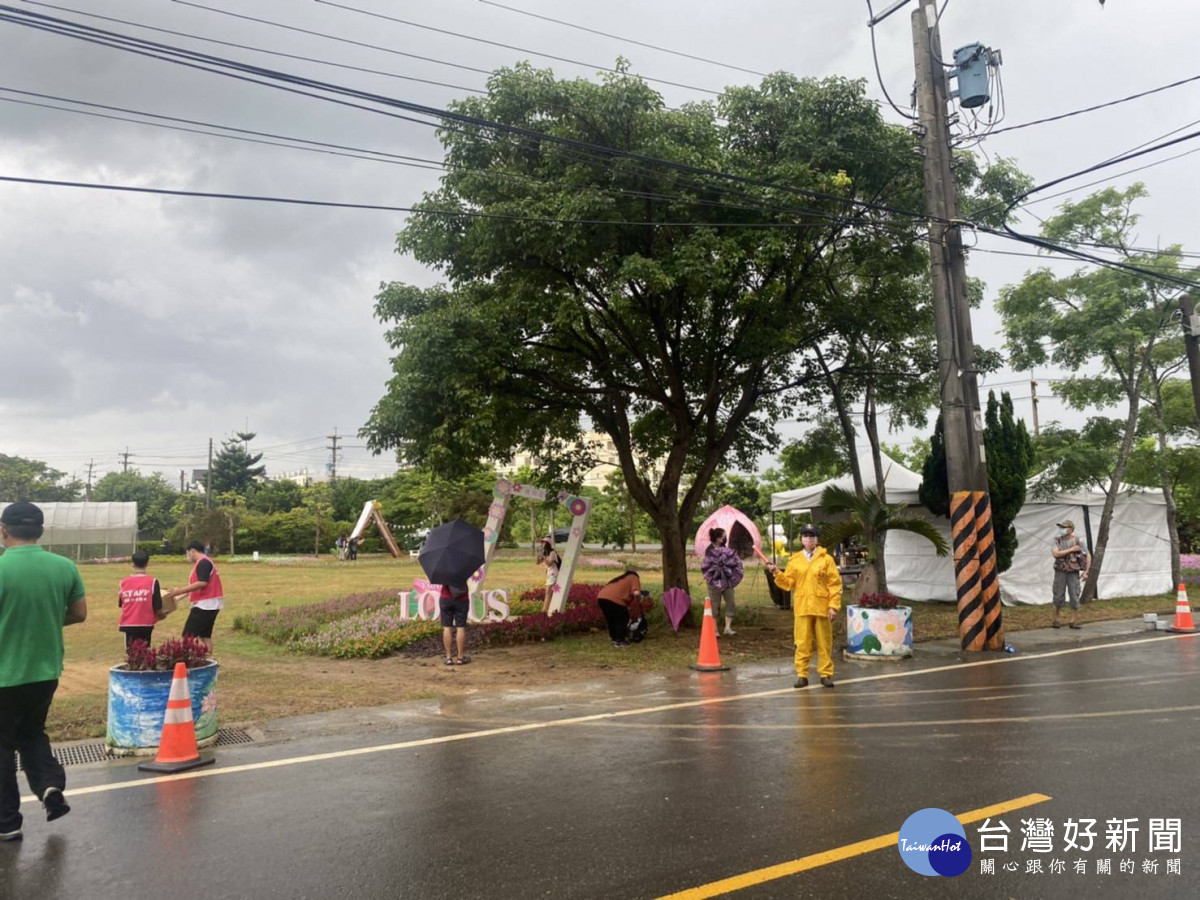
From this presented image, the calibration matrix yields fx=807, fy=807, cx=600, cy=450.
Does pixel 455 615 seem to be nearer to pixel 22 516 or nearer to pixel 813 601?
pixel 813 601

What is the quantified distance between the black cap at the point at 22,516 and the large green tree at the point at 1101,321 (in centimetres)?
1824

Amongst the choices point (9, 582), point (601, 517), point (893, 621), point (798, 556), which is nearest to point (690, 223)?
point (798, 556)

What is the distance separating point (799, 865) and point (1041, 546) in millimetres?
17283

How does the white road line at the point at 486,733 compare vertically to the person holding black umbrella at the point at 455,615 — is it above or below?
below

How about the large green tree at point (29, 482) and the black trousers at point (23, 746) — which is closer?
the black trousers at point (23, 746)

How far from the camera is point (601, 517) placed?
166 ft

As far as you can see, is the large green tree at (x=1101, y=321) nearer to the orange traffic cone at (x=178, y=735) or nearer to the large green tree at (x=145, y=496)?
the orange traffic cone at (x=178, y=735)

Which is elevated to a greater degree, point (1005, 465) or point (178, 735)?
point (1005, 465)

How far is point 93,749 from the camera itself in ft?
22.8

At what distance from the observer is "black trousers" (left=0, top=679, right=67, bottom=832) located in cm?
466

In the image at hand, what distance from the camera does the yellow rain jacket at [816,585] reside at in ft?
29.7

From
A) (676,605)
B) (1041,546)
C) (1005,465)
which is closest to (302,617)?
(676,605)

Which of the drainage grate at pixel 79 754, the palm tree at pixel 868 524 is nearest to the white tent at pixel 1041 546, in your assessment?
the palm tree at pixel 868 524

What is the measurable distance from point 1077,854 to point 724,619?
435 inches
